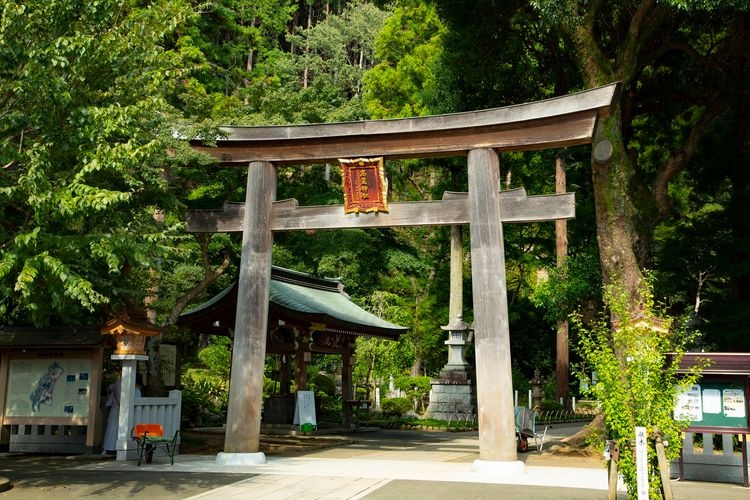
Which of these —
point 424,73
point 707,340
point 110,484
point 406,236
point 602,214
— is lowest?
point 110,484

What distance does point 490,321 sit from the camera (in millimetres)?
12219

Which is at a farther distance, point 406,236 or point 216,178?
point 406,236

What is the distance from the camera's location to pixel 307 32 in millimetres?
46219

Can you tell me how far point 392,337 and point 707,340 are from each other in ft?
31.1

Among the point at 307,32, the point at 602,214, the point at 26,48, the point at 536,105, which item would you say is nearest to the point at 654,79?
the point at 602,214

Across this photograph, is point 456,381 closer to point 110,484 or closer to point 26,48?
point 110,484

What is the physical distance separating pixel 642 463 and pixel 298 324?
1376 centimetres

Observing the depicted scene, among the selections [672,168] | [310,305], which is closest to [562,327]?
[672,168]

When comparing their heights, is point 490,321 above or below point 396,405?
above

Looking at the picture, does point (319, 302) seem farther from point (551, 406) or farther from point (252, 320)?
point (551, 406)

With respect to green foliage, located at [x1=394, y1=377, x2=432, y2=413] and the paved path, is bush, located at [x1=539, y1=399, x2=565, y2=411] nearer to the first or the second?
green foliage, located at [x1=394, y1=377, x2=432, y2=413]

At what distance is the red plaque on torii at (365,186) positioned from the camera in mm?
13445

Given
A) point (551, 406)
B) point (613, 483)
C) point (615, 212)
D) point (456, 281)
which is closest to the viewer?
point (613, 483)

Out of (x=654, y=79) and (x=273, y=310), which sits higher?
(x=654, y=79)
